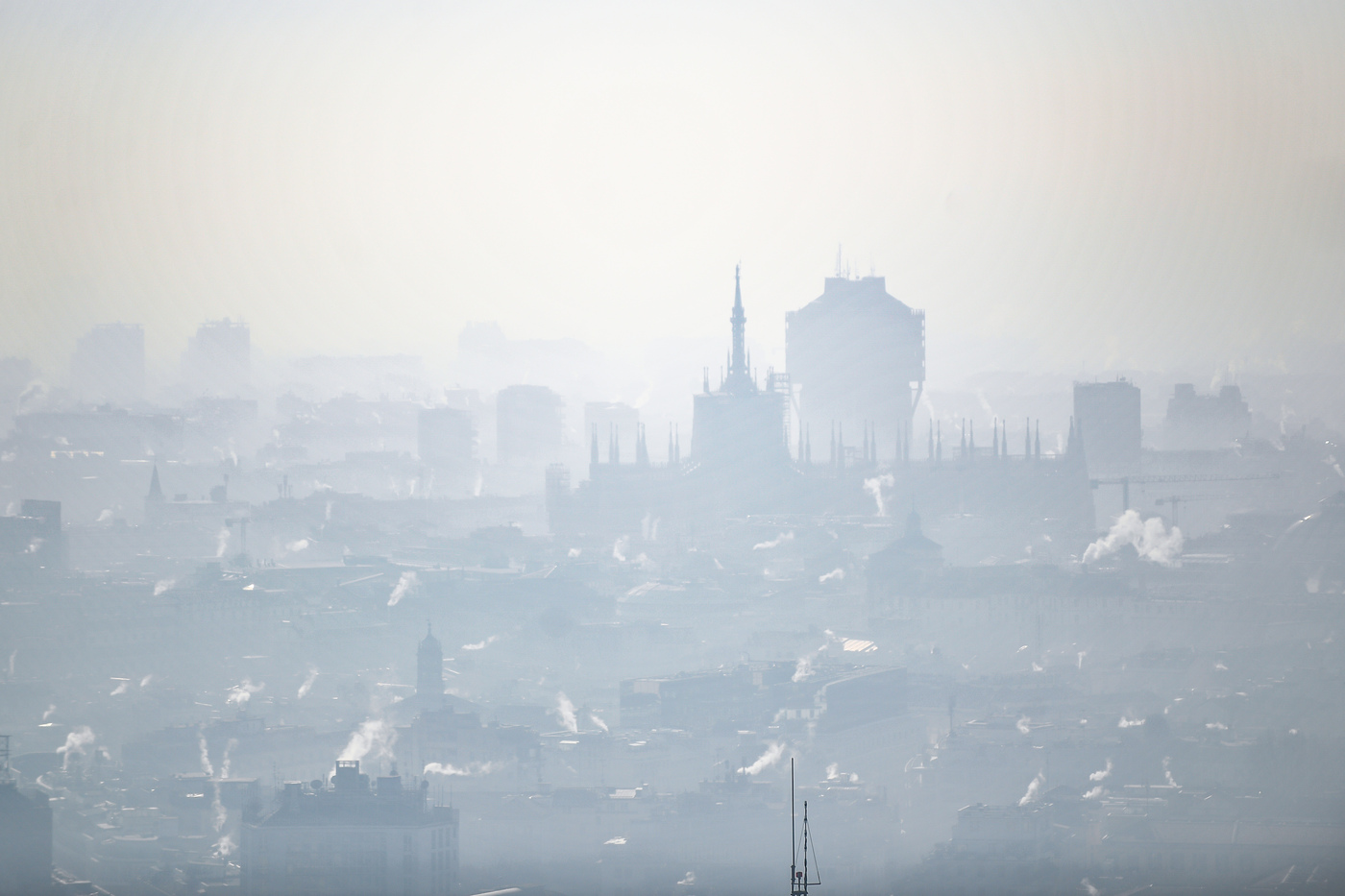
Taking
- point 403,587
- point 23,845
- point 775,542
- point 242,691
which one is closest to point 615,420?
point 775,542

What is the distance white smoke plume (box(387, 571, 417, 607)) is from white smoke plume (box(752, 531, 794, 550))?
14805 mm

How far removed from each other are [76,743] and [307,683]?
11.7m

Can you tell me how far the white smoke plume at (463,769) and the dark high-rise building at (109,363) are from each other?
80844 mm

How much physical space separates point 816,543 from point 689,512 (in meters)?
10.1

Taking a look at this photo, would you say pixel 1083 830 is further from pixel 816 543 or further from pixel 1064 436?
pixel 1064 436

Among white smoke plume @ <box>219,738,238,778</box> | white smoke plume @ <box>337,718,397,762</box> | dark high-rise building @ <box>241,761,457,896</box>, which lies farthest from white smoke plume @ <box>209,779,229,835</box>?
white smoke plume @ <box>337,718,397,762</box>

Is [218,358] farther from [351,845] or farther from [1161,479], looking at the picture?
[351,845]

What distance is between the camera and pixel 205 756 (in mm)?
52281

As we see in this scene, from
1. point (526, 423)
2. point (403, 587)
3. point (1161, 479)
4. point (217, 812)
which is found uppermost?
point (526, 423)

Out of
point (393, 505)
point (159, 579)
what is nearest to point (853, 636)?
point (159, 579)

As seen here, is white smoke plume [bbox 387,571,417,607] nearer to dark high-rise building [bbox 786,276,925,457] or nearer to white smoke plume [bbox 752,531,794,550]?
white smoke plume [bbox 752,531,794,550]

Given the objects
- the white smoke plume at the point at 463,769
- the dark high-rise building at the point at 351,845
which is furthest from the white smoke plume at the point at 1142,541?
the dark high-rise building at the point at 351,845

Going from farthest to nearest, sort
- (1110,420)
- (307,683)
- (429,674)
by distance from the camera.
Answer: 1. (1110,420)
2. (307,683)
3. (429,674)

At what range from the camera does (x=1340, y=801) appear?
49.4 meters
